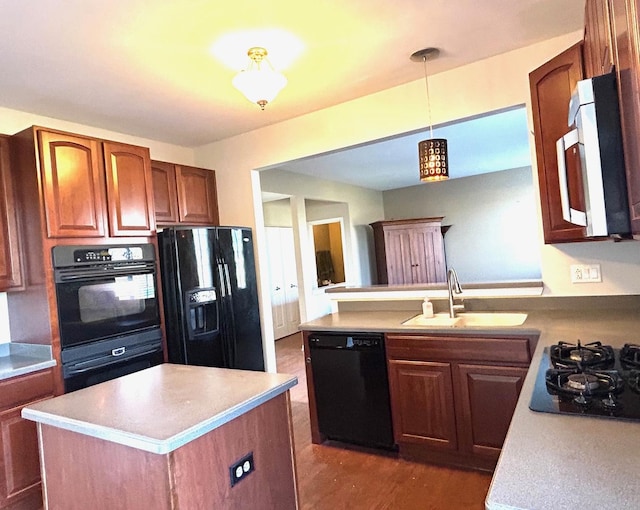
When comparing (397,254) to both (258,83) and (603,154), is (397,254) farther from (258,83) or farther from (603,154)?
(603,154)

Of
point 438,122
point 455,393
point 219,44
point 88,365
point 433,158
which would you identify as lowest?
point 455,393

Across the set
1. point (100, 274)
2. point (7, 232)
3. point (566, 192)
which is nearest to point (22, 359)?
point (100, 274)

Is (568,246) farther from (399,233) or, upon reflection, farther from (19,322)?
(399,233)

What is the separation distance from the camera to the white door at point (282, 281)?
6836mm

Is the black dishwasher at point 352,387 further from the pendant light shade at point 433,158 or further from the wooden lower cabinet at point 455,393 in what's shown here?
the pendant light shade at point 433,158

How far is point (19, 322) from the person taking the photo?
2.66 metres


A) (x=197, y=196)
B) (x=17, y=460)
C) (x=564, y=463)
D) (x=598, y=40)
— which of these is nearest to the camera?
(x=564, y=463)

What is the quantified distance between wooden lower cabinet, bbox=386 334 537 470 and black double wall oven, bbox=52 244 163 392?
1.65 metres

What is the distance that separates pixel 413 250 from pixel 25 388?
17.6 feet

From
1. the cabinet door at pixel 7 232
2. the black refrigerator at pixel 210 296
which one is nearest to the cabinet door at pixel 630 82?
the black refrigerator at pixel 210 296

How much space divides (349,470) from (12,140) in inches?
112

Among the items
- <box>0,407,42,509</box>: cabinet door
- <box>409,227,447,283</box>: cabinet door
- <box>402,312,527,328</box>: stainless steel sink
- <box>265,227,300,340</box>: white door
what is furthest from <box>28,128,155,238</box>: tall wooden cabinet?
<box>409,227,447,283</box>: cabinet door

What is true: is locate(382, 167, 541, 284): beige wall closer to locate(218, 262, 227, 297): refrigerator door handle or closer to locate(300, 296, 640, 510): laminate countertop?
locate(218, 262, 227, 297): refrigerator door handle

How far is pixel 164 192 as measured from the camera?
3.41m
